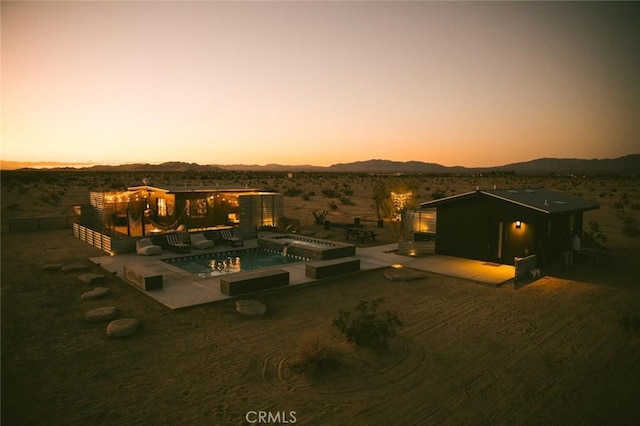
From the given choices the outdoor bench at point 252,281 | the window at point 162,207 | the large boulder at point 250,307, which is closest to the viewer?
the large boulder at point 250,307

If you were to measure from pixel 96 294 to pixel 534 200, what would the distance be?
15666mm

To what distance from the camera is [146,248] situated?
16547mm

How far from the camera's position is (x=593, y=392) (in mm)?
6418

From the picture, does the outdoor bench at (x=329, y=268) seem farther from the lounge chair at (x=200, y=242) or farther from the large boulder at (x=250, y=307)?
the lounge chair at (x=200, y=242)

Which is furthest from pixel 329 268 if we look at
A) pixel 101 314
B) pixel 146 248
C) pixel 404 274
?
pixel 146 248

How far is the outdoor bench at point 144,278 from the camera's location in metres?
11.5

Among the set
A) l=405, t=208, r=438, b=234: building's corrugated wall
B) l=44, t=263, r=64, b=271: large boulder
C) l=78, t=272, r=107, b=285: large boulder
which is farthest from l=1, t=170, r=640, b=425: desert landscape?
l=405, t=208, r=438, b=234: building's corrugated wall

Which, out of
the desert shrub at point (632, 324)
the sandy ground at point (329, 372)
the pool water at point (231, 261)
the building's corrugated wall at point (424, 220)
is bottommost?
the pool water at point (231, 261)

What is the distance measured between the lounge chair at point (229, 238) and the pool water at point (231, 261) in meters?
0.53

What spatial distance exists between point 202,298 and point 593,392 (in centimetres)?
875

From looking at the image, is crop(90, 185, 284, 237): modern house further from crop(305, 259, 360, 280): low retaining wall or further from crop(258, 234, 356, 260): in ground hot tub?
crop(305, 259, 360, 280): low retaining wall

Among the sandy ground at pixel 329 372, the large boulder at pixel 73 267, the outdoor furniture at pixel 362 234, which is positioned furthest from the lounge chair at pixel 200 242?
the outdoor furniture at pixel 362 234

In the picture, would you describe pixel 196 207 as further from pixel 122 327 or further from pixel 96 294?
pixel 122 327

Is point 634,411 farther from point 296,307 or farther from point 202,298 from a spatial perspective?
point 202,298
